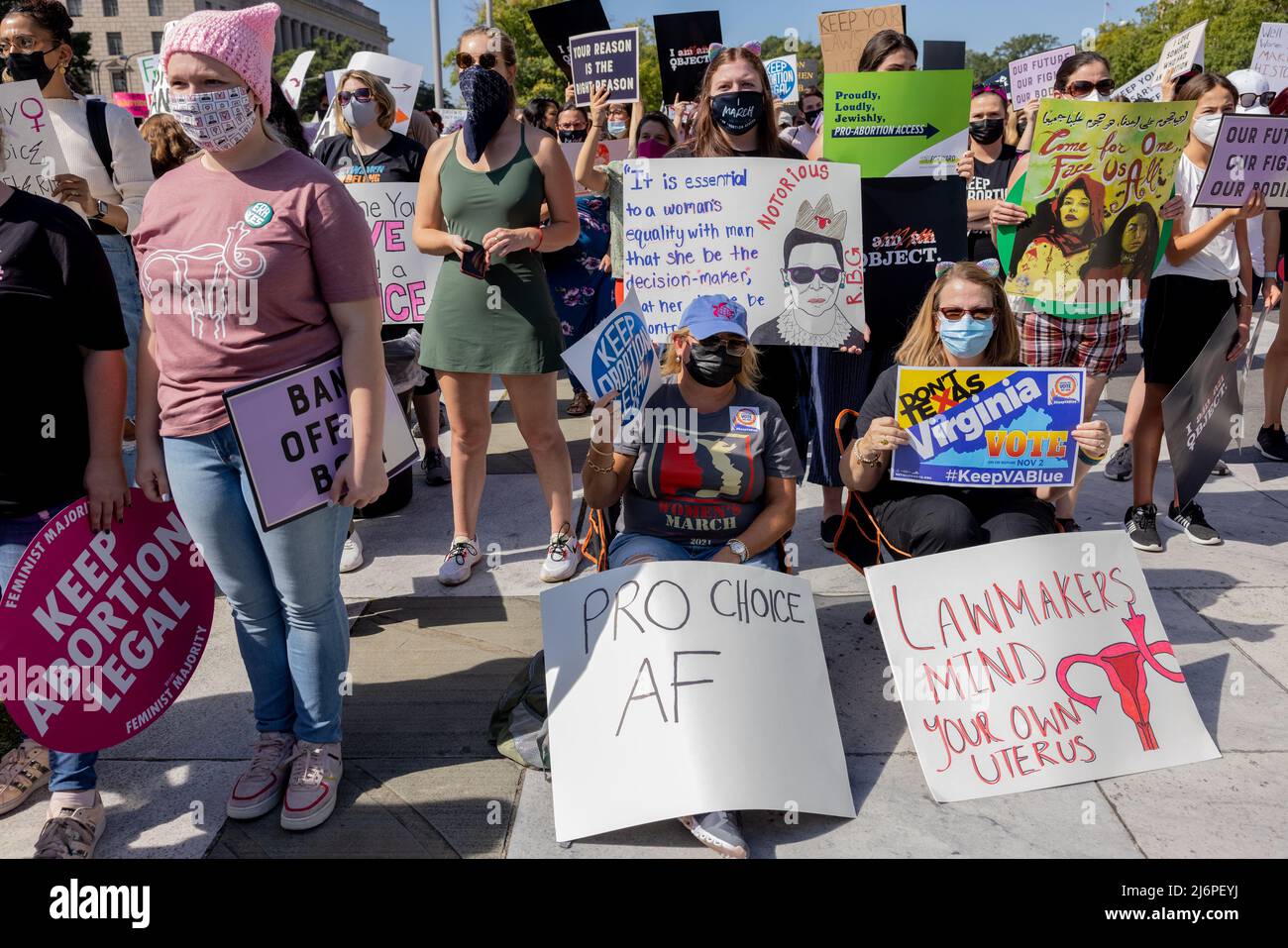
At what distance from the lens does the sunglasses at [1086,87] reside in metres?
4.87

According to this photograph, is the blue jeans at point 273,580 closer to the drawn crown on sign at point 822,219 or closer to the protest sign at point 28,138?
the protest sign at point 28,138

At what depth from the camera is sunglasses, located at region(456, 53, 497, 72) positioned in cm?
429

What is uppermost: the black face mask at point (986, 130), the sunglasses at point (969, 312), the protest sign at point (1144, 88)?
the protest sign at point (1144, 88)

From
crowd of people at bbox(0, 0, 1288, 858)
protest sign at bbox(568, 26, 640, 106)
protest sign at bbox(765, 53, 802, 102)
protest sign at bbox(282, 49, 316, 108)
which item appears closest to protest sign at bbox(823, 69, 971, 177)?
crowd of people at bbox(0, 0, 1288, 858)

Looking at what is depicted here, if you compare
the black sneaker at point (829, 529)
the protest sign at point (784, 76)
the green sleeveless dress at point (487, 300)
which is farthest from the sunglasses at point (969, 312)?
the protest sign at point (784, 76)

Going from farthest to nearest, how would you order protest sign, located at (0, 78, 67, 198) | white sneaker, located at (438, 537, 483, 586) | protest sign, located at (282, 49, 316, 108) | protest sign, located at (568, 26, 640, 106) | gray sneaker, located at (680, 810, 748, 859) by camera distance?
protest sign, located at (282, 49, 316, 108) → protest sign, located at (568, 26, 640, 106) → white sneaker, located at (438, 537, 483, 586) → protest sign, located at (0, 78, 67, 198) → gray sneaker, located at (680, 810, 748, 859)

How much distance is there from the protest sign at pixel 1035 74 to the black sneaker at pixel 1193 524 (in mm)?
4575

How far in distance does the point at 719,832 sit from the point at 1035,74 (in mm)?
7846

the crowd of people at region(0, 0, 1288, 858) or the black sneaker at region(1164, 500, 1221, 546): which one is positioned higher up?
the crowd of people at region(0, 0, 1288, 858)

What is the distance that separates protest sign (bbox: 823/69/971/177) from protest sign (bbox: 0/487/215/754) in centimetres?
297

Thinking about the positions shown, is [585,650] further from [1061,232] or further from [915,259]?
[1061,232]

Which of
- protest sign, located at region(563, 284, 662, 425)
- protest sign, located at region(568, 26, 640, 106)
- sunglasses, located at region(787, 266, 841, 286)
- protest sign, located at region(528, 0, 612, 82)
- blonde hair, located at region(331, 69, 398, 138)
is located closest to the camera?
protest sign, located at region(563, 284, 662, 425)

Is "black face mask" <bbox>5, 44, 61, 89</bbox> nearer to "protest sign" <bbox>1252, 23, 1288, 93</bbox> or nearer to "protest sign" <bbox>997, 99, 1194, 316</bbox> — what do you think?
"protest sign" <bbox>997, 99, 1194, 316</bbox>
